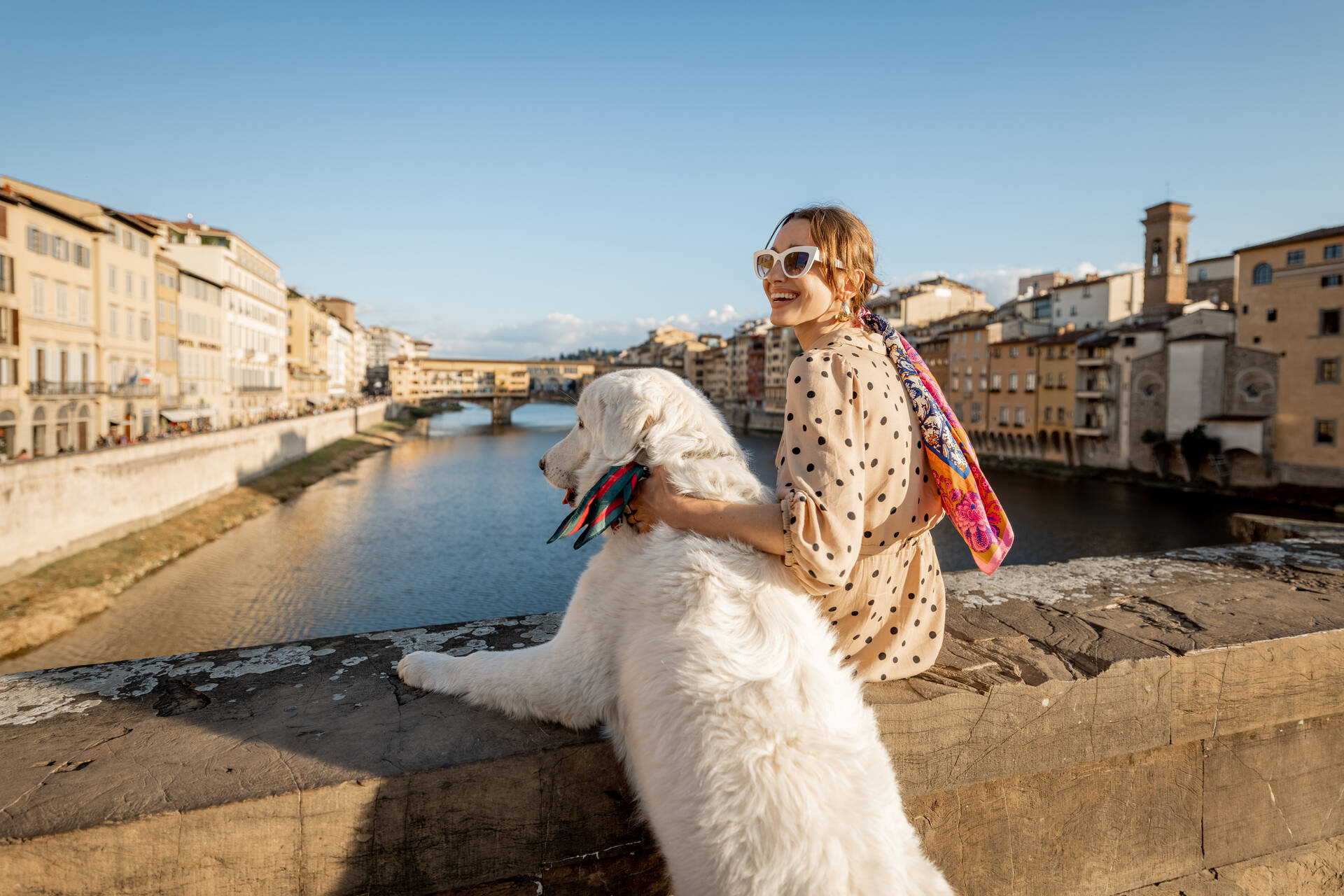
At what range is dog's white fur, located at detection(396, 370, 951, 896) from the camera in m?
1.08

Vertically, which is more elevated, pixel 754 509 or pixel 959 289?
pixel 959 289

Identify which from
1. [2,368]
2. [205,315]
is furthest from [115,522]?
[205,315]

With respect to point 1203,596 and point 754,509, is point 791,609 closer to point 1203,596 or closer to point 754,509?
point 754,509

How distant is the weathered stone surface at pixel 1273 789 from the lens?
2066 millimetres

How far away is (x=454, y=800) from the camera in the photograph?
1.39 m

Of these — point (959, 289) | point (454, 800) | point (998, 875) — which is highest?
point (959, 289)

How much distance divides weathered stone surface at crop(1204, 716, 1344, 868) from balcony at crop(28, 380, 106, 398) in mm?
28151

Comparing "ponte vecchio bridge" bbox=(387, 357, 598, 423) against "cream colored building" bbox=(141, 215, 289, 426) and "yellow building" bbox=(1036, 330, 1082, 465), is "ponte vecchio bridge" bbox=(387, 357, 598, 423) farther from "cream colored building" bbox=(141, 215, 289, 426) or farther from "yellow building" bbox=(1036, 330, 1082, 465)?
"yellow building" bbox=(1036, 330, 1082, 465)

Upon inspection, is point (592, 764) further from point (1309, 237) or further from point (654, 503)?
point (1309, 237)

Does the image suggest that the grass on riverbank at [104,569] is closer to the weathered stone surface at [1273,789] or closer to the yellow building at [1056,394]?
the weathered stone surface at [1273,789]

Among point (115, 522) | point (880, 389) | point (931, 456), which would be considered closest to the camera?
point (880, 389)

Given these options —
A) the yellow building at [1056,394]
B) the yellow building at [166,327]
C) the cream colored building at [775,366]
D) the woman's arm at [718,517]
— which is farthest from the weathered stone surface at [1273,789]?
the cream colored building at [775,366]

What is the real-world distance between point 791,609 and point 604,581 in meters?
0.40

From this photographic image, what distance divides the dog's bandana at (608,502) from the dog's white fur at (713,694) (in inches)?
1.6
